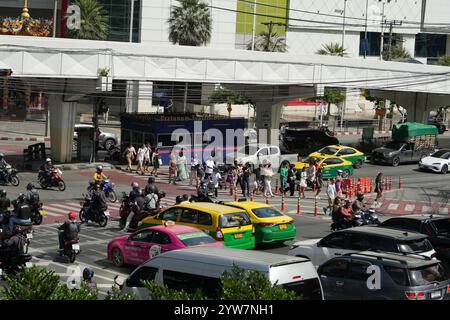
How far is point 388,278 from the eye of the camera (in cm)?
1580

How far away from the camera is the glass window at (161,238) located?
19594 mm

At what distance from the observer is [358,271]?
16.5m

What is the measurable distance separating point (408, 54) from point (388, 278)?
82194 mm

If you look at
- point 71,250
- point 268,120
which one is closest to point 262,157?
point 268,120

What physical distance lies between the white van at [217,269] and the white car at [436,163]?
33.0 metres

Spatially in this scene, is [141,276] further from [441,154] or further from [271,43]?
[271,43]

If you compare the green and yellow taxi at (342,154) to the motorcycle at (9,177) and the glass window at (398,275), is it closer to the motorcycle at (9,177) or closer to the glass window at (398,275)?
the motorcycle at (9,177)

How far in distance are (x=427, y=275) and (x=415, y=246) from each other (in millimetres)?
3036

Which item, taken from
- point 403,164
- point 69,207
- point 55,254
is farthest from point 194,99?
point 55,254

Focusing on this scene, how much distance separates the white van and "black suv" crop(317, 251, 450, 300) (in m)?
2.29
